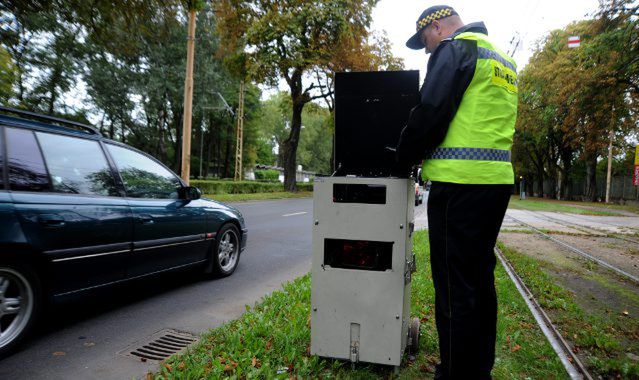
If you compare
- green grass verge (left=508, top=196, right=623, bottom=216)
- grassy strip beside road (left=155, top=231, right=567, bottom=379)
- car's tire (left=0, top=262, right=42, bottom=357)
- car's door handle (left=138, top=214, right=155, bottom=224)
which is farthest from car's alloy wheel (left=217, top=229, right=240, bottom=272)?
green grass verge (left=508, top=196, right=623, bottom=216)

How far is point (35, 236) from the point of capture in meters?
3.04

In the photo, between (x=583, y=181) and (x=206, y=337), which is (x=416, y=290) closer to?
(x=206, y=337)

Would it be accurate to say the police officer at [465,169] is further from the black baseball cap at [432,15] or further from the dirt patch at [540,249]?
the dirt patch at [540,249]

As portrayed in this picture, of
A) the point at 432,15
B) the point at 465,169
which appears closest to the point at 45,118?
the point at 432,15

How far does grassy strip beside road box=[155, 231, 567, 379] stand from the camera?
2.63 meters

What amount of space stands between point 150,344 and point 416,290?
266cm

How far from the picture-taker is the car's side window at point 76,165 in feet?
11.2

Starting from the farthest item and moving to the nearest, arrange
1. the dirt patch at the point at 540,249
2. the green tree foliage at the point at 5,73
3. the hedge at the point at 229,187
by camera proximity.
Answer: the hedge at the point at 229,187 < the dirt patch at the point at 540,249 < the green tree foliage at the point at 5,73

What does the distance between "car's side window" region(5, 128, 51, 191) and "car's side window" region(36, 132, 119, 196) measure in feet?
0.21

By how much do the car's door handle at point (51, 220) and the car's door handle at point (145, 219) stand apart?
0.77 m

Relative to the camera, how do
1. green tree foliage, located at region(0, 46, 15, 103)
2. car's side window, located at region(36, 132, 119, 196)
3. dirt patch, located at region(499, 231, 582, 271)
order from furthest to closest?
dirt patch, located at region(499, 231, 582, 271) → green tree foliage, located at region(0, 46, 15, 103) → car's side window, located at region(36, 132, 119, 196)

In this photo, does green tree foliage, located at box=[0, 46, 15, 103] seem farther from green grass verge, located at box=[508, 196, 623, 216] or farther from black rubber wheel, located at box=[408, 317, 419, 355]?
green grass verge, located at box=[508, 196, 623, 216]

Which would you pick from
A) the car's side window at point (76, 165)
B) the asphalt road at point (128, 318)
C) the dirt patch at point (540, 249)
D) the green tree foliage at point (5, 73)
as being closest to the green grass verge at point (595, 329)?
the dirt patch at point (540, 249)

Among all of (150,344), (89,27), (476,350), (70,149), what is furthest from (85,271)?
(89,27)
